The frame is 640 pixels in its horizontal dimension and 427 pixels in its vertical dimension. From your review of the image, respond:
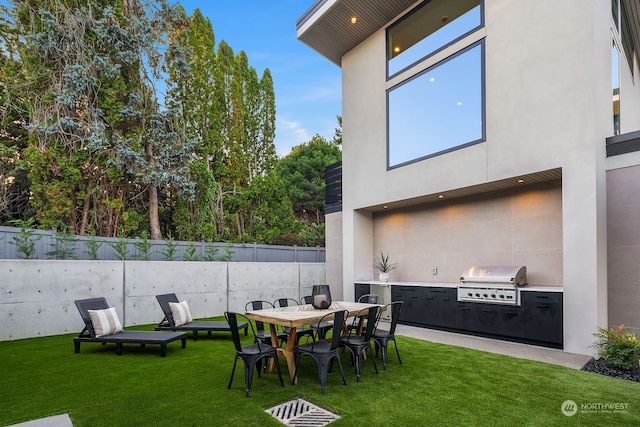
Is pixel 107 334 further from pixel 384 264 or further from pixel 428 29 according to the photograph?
pixel 428 29

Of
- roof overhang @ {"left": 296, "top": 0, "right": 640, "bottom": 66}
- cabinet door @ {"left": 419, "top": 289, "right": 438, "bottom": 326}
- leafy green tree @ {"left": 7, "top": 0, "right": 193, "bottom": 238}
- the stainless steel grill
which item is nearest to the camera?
the stainless steel grill

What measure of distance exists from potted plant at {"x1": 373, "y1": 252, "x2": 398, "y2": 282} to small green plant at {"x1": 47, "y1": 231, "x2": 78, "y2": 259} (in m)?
7.03

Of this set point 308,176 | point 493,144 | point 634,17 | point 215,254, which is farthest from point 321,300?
point 308,176

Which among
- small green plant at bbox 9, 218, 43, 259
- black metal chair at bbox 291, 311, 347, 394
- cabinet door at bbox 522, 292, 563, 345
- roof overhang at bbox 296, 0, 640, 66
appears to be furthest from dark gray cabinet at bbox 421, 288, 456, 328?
small green plant at bbox 9, 218, 43, 259

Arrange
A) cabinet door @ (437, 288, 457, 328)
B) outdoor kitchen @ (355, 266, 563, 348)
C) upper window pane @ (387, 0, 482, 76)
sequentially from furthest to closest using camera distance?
upper window pane @ (387, 0, 482, 76) < cabinet door @ (437, 288, 457, 328) < outdoor kitchen @ (355, 266, 563, 348)

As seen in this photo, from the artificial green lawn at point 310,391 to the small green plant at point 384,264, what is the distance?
3653 millimetres

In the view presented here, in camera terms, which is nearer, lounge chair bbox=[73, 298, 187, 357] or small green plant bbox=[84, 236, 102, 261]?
lounge chair bbox=[73, 298, 187, 357]

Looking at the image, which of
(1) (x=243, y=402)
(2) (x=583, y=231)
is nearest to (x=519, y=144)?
(2) (x=583, y=231)

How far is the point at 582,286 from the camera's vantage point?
5316 millimetres

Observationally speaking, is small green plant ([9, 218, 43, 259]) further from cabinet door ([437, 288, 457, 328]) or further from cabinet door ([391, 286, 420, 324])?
cabinet door ([437, 288, 457, 328])

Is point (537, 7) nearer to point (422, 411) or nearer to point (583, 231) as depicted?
point (583, 231)

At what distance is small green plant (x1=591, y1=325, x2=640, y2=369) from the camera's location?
461 cm

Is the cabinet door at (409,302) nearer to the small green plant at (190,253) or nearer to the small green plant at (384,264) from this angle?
the small green plant at (384,264)

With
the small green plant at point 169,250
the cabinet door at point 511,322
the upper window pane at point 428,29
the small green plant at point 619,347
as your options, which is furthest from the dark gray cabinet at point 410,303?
the small green plant at point 169,250
